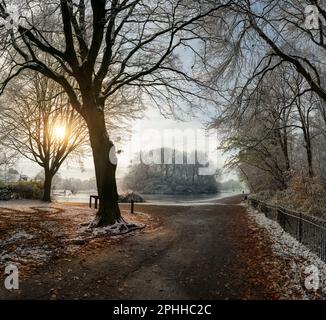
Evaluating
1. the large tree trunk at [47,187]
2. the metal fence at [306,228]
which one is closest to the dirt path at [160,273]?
the metal fence at [306,228]

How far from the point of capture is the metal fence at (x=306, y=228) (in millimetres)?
9219

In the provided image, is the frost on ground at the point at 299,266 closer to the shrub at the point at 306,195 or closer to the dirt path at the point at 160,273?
the dirt path at the point at 160,273

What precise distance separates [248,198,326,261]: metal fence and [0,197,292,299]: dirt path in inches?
51.5

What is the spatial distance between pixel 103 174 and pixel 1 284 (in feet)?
24.5

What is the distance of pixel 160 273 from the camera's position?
786cm

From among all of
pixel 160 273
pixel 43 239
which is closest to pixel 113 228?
pixel 43 239

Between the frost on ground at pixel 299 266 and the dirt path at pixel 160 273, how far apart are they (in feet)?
1.31

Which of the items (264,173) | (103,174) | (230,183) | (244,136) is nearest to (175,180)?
(230,183)

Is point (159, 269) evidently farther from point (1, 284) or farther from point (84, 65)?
→ point (84, 65)

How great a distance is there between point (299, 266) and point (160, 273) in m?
3.44

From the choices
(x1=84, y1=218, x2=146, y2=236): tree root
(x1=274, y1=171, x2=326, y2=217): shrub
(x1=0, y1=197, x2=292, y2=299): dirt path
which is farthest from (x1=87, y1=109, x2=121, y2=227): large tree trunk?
(x1=274, y1=171, x2=326, y2=217): shrub

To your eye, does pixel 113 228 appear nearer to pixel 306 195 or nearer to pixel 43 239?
pixel 43 239

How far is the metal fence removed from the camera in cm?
922
